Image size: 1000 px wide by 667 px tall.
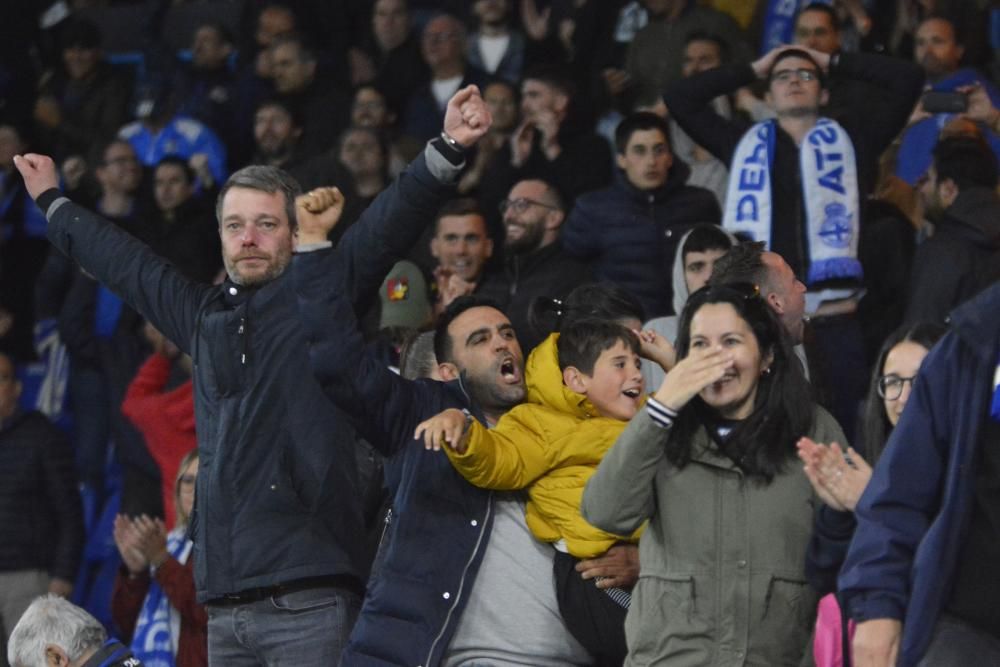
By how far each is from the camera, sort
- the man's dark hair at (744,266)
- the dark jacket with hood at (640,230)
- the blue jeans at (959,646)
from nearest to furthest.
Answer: the blue jeans at (959,646)
the man's dark hair at (744,266)
the dark jacket with hood at (640,230)

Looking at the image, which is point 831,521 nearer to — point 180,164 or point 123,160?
point 180,164

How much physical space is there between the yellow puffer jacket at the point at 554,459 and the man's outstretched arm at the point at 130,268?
1.00 meters

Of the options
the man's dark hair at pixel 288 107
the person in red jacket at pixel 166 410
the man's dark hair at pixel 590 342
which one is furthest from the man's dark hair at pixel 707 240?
the man's dark hair at pixel 288 107

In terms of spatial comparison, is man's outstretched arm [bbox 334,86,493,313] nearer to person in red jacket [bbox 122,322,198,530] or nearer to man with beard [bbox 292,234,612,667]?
man with beard [bbox 292,234,612,667]

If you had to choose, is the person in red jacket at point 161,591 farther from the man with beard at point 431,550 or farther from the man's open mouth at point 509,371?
the man's open mouth at point 509,371

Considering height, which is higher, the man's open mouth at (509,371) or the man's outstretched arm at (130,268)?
the man's outstretched arm at (130,268)

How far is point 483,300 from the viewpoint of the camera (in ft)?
20.5

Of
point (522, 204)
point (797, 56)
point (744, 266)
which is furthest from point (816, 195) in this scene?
point (744, 266)

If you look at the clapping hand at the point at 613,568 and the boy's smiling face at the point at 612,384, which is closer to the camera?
the clapping hand at the point at 613,568

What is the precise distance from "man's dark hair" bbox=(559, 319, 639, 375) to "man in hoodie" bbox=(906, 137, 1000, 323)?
2.23 meters

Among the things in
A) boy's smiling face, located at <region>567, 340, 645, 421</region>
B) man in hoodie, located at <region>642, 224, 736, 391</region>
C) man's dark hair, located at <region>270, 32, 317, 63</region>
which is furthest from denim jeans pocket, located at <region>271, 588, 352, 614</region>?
man's dark hair, located at <region>270, 32, 317, 63</region>

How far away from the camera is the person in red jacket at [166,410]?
9.41 meters

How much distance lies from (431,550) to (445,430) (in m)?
0.51

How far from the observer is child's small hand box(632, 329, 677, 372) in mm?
5742
